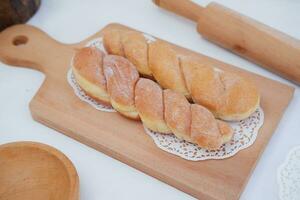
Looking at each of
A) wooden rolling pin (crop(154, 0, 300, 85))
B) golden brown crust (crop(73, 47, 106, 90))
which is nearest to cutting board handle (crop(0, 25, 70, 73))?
golden brown crust (crop(73, 47, 106, 90))

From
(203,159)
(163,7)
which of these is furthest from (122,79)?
(163,7)

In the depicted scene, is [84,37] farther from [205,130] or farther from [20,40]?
[205,130]

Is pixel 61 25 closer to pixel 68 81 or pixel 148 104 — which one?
pixel 68 81

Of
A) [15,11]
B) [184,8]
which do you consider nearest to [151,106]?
[184,8]

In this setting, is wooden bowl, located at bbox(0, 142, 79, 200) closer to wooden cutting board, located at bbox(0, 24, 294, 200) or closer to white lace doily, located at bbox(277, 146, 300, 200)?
wooden cutting board, located at bbox(0, 24, 294, 200)

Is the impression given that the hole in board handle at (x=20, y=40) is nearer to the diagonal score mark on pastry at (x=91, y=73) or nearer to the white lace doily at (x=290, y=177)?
the diagonal score mark on pastry at (x=91, y=73)
